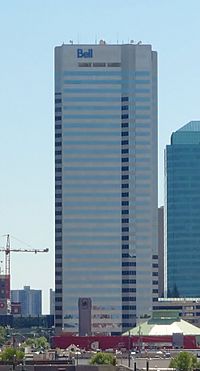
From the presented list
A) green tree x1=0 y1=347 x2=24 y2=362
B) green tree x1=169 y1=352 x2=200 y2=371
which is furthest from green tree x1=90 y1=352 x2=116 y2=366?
green tree x1=0 y1=347 x2=24 y2=362

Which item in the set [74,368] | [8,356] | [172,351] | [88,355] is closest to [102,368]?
[74,368]

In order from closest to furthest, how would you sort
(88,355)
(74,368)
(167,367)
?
(74,368) < (167,367) < (88,355)

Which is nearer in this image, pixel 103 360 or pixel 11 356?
pixel 103 360

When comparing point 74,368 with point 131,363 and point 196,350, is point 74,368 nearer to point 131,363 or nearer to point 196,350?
point 131,363

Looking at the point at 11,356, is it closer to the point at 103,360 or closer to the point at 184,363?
the point at 103,360

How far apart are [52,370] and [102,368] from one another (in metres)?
3.57

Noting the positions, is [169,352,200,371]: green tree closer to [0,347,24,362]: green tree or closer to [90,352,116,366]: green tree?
[90,352,116,366]: green tree

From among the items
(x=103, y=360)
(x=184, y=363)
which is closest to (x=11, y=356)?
(x=103, y=360)

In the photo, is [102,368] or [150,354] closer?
[102,368]

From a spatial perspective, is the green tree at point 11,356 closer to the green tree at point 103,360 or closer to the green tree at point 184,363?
the green tree at point 103,360

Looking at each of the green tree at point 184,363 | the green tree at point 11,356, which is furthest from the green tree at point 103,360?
the green tree at point 11,356

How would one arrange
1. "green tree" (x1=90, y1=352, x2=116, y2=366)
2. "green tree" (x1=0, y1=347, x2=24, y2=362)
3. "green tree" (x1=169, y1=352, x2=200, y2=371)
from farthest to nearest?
"green tree" (x1=0, y1=347, x2=24, y2=362), "green tree" (x1=90, y1=352, x2=116, y2=366), "green tree" (x1=169, y1=352, x2=200, y2=371)

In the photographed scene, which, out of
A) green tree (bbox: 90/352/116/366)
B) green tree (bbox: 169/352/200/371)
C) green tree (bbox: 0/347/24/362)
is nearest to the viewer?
green tree (bbox: 169/352/200/371)

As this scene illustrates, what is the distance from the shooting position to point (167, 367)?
15288 centimetres
